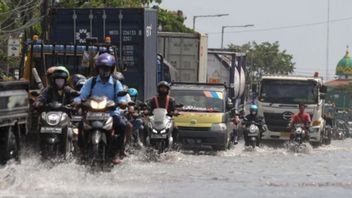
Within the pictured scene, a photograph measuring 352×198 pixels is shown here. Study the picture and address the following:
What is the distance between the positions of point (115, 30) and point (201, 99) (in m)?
3.67

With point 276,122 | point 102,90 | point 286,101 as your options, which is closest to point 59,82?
point 102,90

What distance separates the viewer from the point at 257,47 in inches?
4459

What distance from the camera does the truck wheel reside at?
1379 centimetres

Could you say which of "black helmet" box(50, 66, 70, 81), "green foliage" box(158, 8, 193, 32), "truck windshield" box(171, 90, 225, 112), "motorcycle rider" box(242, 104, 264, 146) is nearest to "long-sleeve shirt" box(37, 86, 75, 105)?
"black helmet" box(50, 66, 70, 81)

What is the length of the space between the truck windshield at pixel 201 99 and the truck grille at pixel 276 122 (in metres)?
7.62

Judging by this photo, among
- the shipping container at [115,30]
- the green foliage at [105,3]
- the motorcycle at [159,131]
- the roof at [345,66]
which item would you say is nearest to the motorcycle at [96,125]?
the motorcycle at [159,131]

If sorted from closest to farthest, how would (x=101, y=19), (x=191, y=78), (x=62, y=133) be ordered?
(x=62, y=133) < (x=101, y=19) < (x=191, y=78)

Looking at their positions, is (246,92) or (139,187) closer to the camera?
(139,187)

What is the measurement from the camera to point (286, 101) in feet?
114

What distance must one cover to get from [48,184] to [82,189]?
484 mm

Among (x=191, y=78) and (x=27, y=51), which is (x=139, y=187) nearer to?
(x=27, y=51)

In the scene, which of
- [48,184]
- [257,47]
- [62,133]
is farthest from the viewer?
[257,47]

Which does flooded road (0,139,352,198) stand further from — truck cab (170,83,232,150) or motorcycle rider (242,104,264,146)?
motorcycle rider (242,104,264,146)

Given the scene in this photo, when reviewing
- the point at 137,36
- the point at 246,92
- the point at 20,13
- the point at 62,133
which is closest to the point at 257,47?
the point at 246,92
